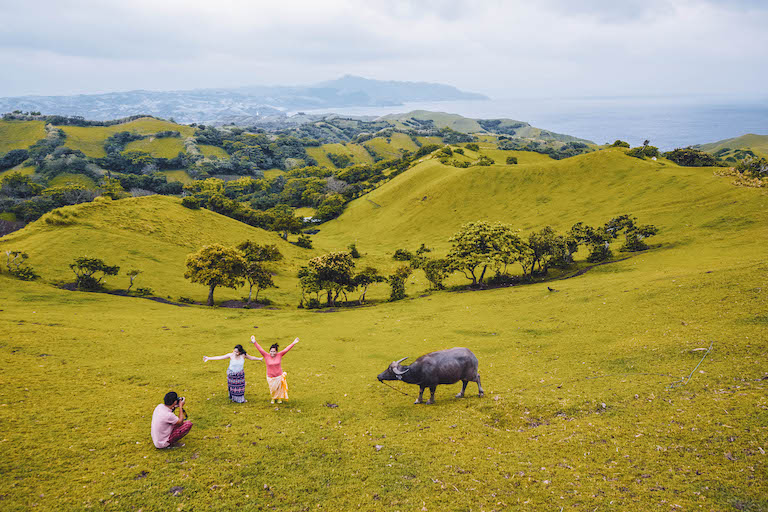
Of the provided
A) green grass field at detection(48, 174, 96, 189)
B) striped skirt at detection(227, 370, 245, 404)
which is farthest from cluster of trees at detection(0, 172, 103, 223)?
striped skirt at detection(227, 370, 245, 404)

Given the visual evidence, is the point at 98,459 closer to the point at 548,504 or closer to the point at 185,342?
the point at 548,504

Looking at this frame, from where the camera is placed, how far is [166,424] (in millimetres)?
12562

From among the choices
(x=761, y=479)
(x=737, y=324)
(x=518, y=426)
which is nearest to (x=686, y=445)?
(x=761, y=479)

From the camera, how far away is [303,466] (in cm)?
1255

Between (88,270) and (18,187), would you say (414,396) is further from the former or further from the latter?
(18,187)

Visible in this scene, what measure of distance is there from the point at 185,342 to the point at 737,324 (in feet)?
135

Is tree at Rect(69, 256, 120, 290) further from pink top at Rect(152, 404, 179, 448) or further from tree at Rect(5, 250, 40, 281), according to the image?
pink top at Rect(152, 404, 179, 448)

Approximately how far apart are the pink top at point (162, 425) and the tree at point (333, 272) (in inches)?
1567

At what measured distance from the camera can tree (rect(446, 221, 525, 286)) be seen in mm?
53344

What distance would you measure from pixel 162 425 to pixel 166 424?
120 mm

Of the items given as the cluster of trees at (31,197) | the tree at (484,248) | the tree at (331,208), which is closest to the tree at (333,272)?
the tree at (484,248)

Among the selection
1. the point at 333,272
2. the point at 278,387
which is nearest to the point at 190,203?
the point at 333,272

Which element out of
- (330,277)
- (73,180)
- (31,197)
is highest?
(73,180)

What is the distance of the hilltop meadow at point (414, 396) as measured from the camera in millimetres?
10727
